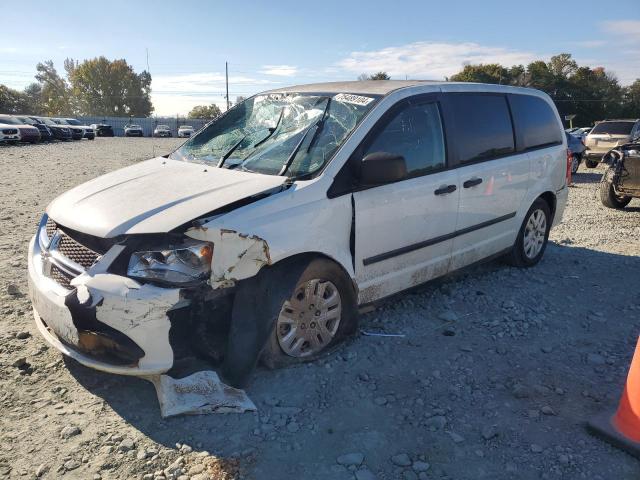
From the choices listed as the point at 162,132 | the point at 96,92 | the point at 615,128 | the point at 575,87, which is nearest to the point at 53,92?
the point at 96,92

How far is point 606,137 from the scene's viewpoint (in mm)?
17219

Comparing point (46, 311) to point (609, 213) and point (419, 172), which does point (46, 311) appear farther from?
point (609, 213)

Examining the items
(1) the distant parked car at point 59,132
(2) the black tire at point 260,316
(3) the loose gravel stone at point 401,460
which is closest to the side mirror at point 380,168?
(2) the black tire at point 260,316

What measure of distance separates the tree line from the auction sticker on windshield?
95.1 meters

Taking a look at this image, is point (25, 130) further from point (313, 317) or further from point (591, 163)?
point (313, 317)

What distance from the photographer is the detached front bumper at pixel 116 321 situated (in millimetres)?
2752

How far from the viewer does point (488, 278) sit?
528 cm

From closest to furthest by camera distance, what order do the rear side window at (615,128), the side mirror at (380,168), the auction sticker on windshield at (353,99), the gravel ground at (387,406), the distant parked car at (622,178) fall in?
the gravel ground at (387,406)
the side mirror at (380,168)
the auction sticker on windshield at (353,99)
the distant parked car at (622,178)
the rear side window at (615,128)

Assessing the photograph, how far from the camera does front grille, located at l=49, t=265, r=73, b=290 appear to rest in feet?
10.0

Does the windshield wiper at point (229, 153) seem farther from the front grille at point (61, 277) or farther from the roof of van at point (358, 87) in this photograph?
the front grille at point (61, 277)

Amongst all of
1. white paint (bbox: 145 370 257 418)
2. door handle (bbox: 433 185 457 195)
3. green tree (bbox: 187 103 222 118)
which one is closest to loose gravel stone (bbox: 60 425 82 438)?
white paint (bbox: 145 370 257 418)

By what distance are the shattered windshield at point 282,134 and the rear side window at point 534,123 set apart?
6.61 ft

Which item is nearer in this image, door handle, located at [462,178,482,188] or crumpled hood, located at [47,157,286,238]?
crumpled hood, located at [47,157,286,238]

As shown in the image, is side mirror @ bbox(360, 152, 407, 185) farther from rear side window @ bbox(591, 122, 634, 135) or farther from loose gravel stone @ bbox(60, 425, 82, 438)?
rear side window @ bbox(591, 122, 634, 135)
